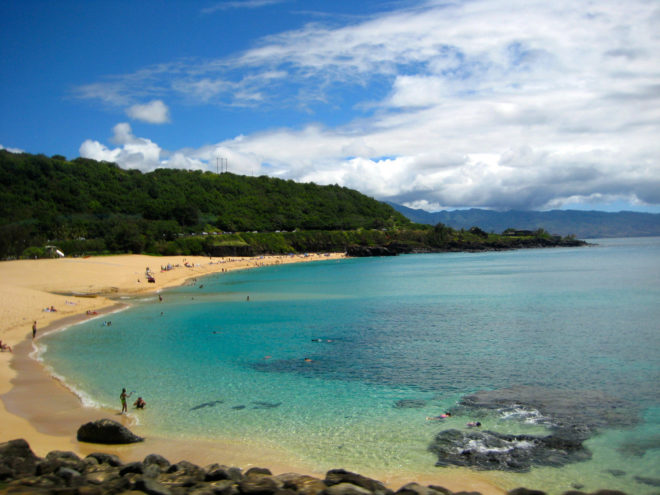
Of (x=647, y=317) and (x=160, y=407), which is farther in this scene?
(x=647, y=317)

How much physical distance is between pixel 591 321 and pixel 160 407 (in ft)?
87.0

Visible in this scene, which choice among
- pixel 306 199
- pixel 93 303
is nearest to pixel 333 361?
pixel 93 303

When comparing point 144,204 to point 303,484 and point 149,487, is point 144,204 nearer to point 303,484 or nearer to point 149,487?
point 149,487

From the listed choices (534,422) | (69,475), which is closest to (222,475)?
(69,475)

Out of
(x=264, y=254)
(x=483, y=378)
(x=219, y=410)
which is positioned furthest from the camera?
(x=264, y=254)

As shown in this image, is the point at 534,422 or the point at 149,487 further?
the point at 534,422

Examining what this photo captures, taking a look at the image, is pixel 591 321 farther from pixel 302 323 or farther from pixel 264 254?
pixel 264 254

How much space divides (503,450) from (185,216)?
385 feet

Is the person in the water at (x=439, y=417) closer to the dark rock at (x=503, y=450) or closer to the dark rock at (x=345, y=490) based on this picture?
the dark rock at (x=503, y=450)

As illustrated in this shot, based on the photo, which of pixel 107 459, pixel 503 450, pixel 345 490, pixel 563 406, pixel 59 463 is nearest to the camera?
pixel 345 490

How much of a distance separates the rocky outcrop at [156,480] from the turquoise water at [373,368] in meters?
2.18

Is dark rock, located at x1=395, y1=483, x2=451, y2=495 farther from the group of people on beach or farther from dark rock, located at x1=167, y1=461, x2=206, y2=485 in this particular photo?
the group of people on beach

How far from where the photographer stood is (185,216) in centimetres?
12188

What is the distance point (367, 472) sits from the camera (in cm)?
1176
